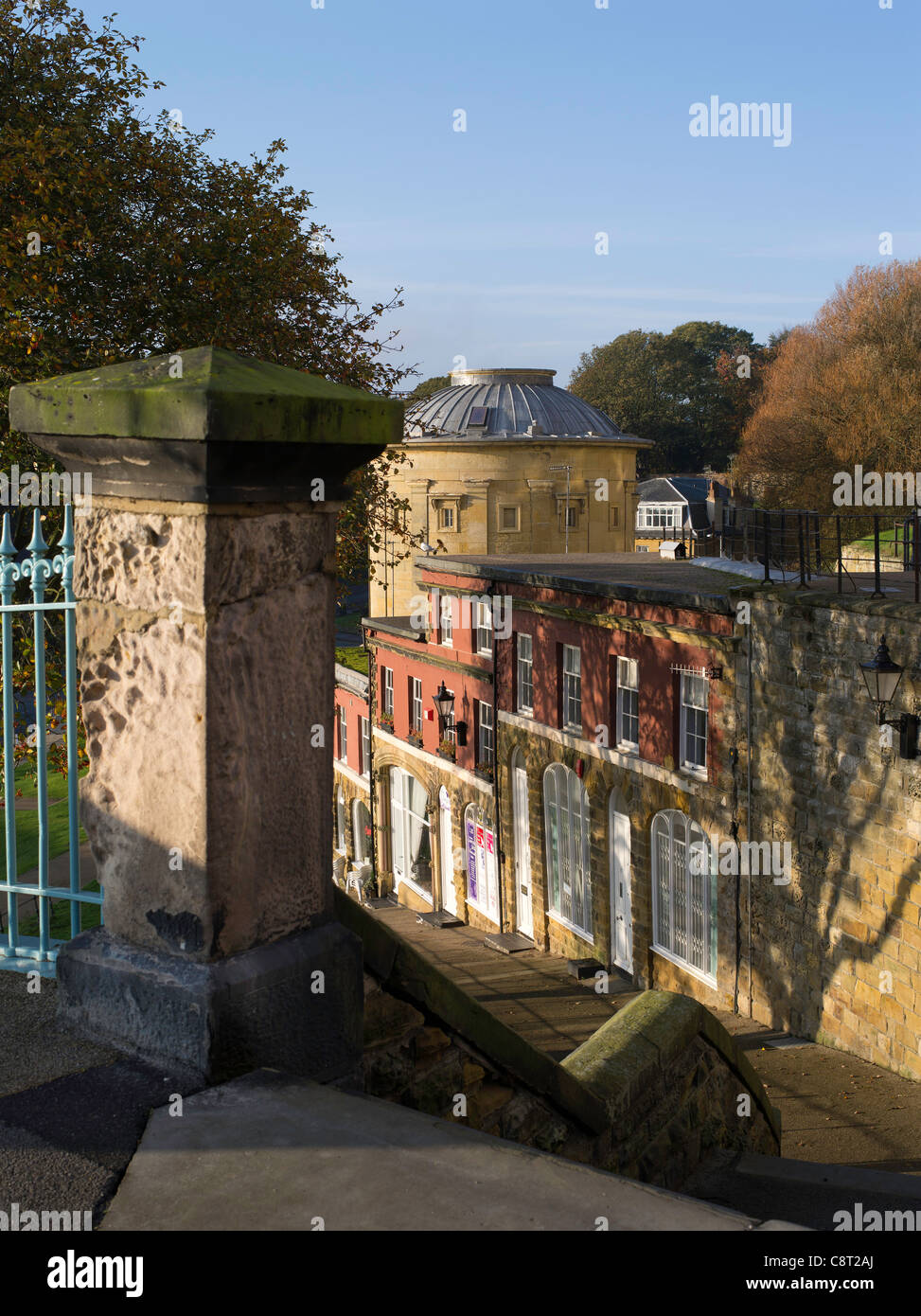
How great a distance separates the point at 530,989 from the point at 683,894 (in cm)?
348

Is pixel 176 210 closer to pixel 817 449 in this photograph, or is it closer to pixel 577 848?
pixel 577 848

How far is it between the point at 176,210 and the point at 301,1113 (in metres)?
13.6

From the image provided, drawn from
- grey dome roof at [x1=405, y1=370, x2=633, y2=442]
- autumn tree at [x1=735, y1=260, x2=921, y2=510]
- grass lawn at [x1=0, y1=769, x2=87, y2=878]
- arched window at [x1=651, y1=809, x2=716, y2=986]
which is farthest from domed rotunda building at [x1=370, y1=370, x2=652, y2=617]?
arched window at [x1=651, y1=809, x2=716, y2=986]

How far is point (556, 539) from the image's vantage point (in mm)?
51594

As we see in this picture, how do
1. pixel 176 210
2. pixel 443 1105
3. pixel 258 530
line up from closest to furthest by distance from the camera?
pixel 258 530, pixel 443 1105, pixel 176 210

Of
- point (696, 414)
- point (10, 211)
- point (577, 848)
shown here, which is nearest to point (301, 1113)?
point (10, 211)

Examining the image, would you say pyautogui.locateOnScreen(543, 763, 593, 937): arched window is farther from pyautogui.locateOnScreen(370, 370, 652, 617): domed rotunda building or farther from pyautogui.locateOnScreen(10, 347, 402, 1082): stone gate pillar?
pyautogui.locateOnScreen(370, 370, 652, 617): domed rotunda building

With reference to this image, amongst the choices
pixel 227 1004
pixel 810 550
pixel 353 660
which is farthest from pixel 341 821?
pixel 227 1004

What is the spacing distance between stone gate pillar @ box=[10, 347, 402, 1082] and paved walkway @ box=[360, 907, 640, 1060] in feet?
42.4

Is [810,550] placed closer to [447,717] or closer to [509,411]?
[447,717]

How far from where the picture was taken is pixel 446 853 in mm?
29359

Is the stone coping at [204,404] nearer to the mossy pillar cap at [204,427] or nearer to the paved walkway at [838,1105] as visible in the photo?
the mossy pillar cap at [204,427]

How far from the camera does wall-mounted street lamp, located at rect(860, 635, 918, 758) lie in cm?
1426
